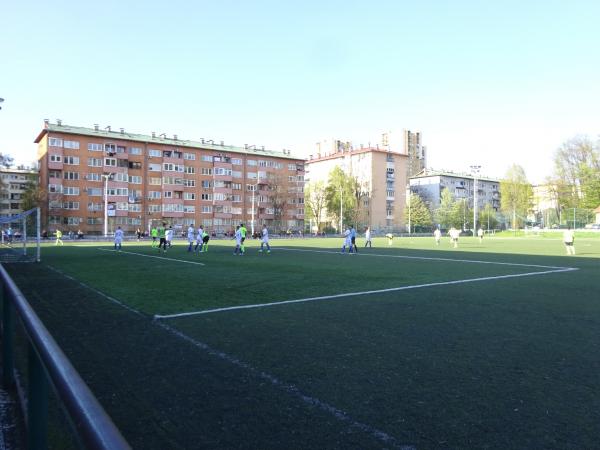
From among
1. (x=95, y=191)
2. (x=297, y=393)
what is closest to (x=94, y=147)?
(x=95, y=191)

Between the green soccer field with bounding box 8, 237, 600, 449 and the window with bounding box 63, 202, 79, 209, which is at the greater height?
the window with bounding box 63, 202, 79, 209

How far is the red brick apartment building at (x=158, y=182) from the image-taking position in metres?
68.2

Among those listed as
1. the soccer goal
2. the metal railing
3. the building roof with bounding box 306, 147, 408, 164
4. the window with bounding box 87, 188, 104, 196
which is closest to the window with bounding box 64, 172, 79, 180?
the window with bounding box 87, 188, 104, 196

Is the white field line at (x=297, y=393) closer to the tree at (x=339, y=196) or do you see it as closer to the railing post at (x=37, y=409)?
the railing post at (x=37, y=409)

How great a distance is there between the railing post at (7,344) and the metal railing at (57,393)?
0.57 m

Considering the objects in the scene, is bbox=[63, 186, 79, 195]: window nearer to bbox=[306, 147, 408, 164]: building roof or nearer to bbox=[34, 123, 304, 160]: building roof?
bbox=[34, 123, 304, 160]: building roof

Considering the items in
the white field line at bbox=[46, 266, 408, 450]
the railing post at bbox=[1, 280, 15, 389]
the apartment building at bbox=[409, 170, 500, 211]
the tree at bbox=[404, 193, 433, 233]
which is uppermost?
Result: the apartment building at bbox=[409, 170, 500, 211]

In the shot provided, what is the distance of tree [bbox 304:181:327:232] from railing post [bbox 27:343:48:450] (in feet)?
294

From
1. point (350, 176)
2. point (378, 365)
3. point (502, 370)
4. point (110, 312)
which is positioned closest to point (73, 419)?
point (378, 365)

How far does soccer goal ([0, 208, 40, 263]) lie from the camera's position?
2236 centimetres

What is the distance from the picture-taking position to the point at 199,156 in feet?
273

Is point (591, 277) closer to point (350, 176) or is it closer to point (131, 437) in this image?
point (131, 437)

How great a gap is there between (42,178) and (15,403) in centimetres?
7661

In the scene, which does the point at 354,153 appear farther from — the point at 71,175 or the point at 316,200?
the point at 71,175
